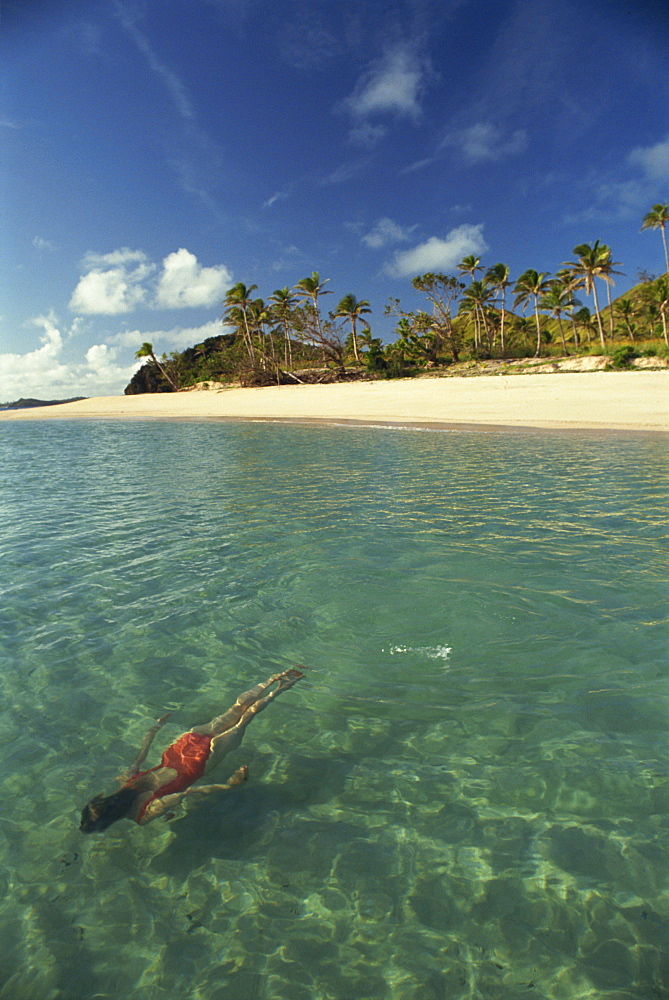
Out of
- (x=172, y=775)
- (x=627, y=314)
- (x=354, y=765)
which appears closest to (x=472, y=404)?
(x=354, y=765)

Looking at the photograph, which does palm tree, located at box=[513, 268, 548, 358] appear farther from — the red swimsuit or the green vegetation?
the red swimsuit

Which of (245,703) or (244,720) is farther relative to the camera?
(245,703)

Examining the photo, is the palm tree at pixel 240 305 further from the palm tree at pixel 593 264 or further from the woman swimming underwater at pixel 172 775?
the woman swimming underwater at pixel 172 775

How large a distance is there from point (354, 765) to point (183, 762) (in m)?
1.08

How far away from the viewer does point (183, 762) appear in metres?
3.08

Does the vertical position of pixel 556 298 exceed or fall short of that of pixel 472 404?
it exceeds it

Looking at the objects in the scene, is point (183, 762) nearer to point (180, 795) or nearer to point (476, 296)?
point (180, 795)

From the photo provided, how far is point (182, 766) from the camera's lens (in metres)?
3.05

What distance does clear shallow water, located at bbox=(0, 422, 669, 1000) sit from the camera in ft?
7.07

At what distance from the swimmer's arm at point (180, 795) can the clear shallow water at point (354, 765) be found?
0.07 meters

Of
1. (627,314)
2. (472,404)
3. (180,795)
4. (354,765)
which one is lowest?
(354,765)

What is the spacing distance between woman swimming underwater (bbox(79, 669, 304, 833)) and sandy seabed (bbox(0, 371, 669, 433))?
20503 mm

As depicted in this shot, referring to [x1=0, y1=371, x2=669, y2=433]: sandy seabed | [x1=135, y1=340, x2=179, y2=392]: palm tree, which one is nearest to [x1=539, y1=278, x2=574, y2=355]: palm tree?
[x1=0, y1=371, x2=669, y2=433]: sandy seabed

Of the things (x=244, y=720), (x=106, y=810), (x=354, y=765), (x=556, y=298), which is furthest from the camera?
(x=556, y=298)
